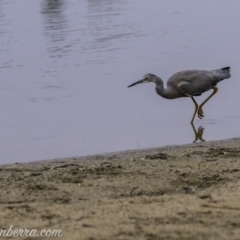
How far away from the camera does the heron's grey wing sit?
11.9 m

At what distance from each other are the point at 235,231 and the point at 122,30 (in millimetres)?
13847

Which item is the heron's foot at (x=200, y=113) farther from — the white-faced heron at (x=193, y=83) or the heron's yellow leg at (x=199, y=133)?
the heron's yellow leg at (x=199, y=133)

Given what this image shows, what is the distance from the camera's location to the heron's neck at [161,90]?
40.1 ft

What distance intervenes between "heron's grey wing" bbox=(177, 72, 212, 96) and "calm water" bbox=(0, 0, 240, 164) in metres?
0.32

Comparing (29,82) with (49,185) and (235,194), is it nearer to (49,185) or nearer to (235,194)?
(49,185)

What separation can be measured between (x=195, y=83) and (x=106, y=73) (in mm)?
2287

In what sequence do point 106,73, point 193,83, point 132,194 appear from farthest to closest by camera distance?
point 106,73
point 193,83
point 132,194

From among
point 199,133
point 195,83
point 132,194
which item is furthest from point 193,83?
point 132,194

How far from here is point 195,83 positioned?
12.0m

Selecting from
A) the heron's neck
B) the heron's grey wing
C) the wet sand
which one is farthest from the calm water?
the wet sand

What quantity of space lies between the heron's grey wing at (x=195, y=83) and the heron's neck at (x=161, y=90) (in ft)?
0.79

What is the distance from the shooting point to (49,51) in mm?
16156

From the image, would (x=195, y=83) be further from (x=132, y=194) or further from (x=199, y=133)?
(x=132, y=194)

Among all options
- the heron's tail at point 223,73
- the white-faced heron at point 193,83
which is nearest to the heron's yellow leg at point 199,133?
the white-faced heron at point 193,83
